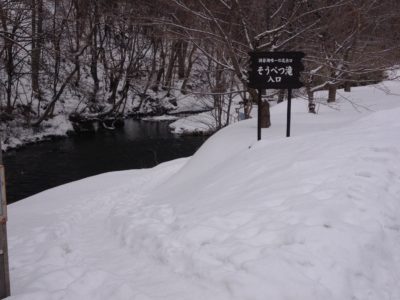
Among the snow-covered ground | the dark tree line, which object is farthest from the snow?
the snow-covered ground

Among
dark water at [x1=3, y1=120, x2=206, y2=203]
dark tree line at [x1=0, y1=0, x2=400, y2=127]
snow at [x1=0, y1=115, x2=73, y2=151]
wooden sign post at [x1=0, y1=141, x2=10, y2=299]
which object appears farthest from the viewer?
snow at [x1=0, y1=115, x2=73, y2=151]

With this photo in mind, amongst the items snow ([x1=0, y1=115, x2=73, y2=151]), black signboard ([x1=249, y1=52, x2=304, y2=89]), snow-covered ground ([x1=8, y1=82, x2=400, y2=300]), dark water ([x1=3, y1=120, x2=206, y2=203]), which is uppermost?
black signboard ([x1=249, y1=52, x2=304, y2=89])

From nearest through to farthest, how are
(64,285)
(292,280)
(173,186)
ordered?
(292,280), (64,285), (173,186)

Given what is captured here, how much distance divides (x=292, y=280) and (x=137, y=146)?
1558cm

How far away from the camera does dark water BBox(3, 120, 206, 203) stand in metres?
13.6

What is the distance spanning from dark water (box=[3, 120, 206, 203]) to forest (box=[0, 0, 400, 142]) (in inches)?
93.0

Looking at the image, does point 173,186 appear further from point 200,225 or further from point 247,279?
point 247,279

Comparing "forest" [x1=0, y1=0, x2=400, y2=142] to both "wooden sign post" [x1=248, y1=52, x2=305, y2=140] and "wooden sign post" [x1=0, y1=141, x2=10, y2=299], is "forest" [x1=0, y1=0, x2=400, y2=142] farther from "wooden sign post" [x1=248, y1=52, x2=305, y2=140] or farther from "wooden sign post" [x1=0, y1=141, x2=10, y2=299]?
"wooden sign post" [x1=0, y1=141, x2=10, y2=299]

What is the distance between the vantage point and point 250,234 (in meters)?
4.03

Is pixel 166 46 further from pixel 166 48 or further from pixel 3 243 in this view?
pixel 3 243

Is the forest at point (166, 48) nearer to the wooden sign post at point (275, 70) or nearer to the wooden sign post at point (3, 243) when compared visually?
the wooden sign post at point (275, 70)

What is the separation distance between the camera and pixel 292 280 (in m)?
3.19

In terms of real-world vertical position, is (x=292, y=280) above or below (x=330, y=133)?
below

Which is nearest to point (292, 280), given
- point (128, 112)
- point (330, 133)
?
point (330, 133)
